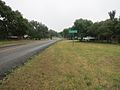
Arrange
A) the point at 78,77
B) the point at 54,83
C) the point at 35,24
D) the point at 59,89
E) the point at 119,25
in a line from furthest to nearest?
the point at 35,24 < the point at 119,25 < the point at 78,77 < the point at 54,83 < the point at 59,89

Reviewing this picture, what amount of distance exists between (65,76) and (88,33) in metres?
66.3

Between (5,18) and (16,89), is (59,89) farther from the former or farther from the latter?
(5,18)

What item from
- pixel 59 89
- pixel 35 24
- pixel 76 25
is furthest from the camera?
pixel 35 24

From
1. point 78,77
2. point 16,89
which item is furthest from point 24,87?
point 78,77

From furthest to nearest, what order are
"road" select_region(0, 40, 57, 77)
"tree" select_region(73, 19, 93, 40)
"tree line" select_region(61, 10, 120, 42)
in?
"tree" select_region(73, 19, 93, 40), "tree line" select_region(61, 10, 120, 42), "road" select_region(0, 40, 57, 77)

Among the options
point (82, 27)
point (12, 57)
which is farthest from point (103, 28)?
point (12, 57)

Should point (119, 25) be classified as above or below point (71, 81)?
above

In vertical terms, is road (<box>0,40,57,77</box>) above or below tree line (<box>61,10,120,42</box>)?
below

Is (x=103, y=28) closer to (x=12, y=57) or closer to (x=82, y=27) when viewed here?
(x=82, y=27)

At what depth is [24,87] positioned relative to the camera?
21.9 feet

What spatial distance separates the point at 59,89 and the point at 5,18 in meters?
56.2

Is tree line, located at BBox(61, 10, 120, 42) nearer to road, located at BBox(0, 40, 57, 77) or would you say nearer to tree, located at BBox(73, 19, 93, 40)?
tree, located at BBox(73, 19, 93, 40)

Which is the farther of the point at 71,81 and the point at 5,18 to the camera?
the point at 5,18

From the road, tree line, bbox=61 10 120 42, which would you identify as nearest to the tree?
tree line, bbox=61 10 120 42
